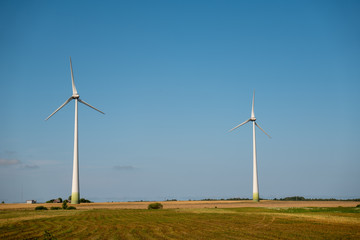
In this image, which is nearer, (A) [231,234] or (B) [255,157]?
(A) [231,234]

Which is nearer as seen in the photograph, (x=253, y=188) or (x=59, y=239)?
(x=59, y=239)

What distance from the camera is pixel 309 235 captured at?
3456 centimetres

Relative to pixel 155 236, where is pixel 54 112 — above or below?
above

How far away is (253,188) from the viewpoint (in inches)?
5064

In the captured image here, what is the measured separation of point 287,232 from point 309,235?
3056 millimetres

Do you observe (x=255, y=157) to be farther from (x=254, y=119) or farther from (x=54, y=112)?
(x=54, y=112)

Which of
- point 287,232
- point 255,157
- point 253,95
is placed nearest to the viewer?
point 287,232

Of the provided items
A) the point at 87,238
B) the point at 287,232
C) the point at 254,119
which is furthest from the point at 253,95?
the point at 87,238

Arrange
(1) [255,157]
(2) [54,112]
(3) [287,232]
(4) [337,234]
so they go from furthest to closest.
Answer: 1. (1) [255,157]
2. (2) [54,112]
3. (3) [287,232]
4. (4) [337,234]

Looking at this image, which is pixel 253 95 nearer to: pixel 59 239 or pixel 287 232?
pixel 287 232

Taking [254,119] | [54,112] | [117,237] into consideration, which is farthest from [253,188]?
[117,237]

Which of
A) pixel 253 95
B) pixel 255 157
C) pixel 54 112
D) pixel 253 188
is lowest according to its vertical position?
pixel 253 188

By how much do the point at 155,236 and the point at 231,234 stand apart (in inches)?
298

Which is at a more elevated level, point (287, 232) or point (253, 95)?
point (253, 95)
